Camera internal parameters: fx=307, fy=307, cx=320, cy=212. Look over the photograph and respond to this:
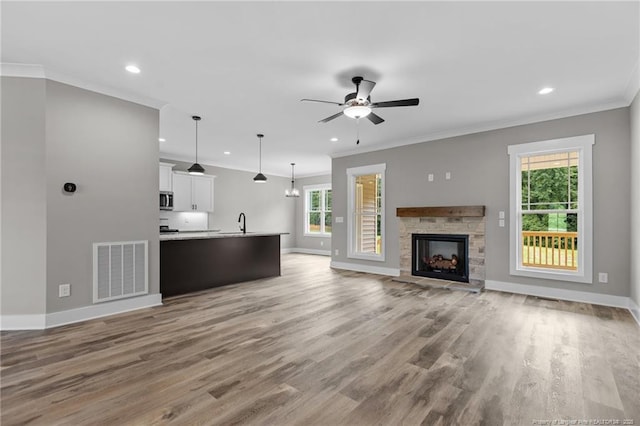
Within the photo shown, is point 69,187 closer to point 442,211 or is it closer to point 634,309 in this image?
point 442,211

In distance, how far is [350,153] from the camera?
7078mm

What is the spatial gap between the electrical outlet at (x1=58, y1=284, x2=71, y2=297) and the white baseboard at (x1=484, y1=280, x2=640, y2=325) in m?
5.89

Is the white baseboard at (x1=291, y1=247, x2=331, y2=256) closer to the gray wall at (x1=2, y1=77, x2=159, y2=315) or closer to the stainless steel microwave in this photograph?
the stainless steel microwave

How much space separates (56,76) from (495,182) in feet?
20.2

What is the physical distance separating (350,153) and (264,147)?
1955mm

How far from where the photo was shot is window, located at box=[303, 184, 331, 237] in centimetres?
1022

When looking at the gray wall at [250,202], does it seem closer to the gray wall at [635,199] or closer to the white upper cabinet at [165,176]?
the white upper cabinet at [165,176]

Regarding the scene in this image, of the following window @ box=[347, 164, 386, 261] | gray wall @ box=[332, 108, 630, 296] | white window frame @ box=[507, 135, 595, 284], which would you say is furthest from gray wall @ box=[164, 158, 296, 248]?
white window frame @ box=[507, 135, 595, 284]

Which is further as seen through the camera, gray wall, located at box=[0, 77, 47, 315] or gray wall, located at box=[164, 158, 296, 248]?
gray wall, located at box=[164, 158, 296, 248]

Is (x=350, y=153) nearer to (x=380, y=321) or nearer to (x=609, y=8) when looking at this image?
(x=380, y=321)

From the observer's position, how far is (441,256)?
583 centimetres

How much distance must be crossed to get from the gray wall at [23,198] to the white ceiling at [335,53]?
15.8 inches

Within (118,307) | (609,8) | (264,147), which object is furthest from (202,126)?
(609,8)

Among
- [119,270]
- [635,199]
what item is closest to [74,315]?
[119,270]
